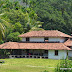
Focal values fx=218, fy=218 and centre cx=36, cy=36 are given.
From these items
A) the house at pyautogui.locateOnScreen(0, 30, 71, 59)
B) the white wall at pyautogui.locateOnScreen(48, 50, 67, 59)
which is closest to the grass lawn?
the white wall at pyautogui.locateOnScreen(48, 50, 67, 59)

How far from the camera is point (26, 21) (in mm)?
54906

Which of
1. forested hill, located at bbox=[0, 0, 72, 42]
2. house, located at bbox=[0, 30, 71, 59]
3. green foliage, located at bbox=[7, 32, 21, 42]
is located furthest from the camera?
forested hill, located at bbox=[0, 0, 72, 42]

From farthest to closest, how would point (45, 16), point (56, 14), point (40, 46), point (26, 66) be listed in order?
point (56, 14) → point (45, 16) → point (40, 46) → point (26, 66)

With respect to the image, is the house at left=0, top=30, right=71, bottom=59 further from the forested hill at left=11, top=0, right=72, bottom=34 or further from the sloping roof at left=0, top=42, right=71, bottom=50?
the forested hill at left=11, top=0, right=72, bottom=34

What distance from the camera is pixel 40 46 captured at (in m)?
42.1

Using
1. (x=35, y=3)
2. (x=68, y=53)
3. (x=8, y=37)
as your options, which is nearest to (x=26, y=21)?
(x=8, y=37)

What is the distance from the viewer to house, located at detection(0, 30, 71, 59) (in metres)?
41.0

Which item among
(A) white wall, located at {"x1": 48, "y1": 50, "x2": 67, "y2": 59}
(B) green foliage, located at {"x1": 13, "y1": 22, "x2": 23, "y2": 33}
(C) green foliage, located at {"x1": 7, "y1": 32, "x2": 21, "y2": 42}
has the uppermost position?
(B) green foliage, located at {"x1": 13, "y1": 22, "x2": 23, "y2": 33}

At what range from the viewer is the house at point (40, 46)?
41000 millimetres

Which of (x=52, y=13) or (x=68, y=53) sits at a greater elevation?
(x=52, y=13)

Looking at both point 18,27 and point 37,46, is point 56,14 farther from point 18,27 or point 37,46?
point 37,46

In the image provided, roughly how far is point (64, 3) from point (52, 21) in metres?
8.05

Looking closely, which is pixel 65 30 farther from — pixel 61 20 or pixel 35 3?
pixel 35 3

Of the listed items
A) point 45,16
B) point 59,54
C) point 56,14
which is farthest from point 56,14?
point 59,54
